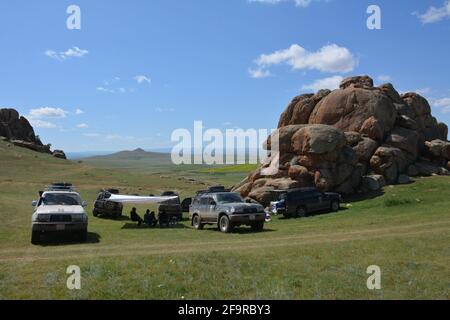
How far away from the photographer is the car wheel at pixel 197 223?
24.1 meters

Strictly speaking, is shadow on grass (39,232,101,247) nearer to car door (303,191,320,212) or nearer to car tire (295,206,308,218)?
car tire (295,206,308,218)

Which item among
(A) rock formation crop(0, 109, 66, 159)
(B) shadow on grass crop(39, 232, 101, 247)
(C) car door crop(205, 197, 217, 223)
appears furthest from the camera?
(A) rock formation crop(0, 109, 66, 159)

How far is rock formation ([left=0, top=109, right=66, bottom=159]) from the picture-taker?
8319 centimetres

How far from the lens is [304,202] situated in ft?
97.9

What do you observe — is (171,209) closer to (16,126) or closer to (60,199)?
(60,199)

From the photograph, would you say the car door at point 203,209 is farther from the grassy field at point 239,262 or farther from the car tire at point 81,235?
the car tire at point 81,235

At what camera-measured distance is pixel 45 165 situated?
210 feet

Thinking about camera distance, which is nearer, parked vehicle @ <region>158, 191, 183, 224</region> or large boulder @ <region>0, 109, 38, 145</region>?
parked vehicle @ <region>158, 191, 183, 224</region>

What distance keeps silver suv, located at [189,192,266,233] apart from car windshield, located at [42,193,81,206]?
6694 millimetres

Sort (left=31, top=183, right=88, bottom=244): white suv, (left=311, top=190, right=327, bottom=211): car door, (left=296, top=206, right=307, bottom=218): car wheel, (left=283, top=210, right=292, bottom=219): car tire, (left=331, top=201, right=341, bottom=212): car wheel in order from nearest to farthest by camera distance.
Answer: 1. (left=31, top=183, right=88, bottom=244): white suv
2. (left=283, top=210, right=292, bottom=219): car tire
3. (left=296, top=206, right=307, bottom=218): car wheel
4. (left=311, top=190, right=327, bottom=211): car door
5. (left=331, top=201, right=341, bottom=212): car wheel

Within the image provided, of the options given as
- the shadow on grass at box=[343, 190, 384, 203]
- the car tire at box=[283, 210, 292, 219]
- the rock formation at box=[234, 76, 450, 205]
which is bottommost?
the car tire at box=[283, 210, 292, 219]

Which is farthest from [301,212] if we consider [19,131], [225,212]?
[19,131]

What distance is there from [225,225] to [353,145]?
2042cm

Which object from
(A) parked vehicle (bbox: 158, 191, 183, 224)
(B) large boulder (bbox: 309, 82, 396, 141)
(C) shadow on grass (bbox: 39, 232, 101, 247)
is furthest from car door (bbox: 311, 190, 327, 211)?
(C) shadow on grass (bbox: 39, 232, 101, 247)
